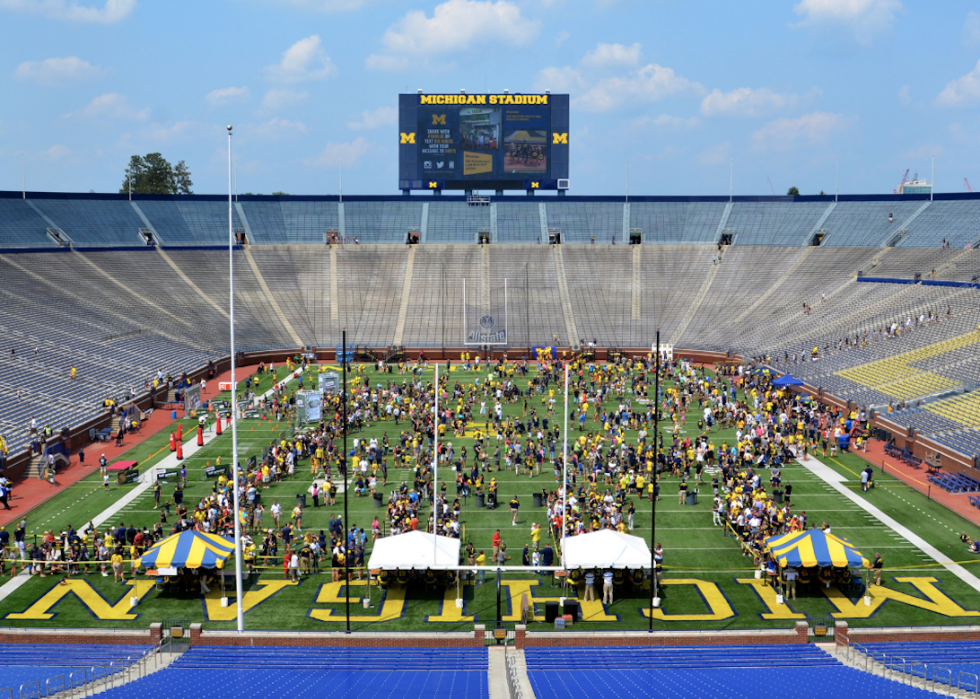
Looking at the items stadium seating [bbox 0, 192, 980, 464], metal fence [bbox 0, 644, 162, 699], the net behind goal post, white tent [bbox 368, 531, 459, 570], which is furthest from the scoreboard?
metal fence [bbox 0, 644, 162, 699]

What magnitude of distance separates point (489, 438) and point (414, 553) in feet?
49.9

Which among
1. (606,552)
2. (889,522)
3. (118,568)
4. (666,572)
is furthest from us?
(889,522)

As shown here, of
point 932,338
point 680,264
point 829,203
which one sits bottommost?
point 932,338

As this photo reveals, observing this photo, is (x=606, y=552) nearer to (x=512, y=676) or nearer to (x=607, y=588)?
(x=607, y=588)

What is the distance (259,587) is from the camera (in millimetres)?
20891

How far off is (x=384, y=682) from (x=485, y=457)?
55.5 feet

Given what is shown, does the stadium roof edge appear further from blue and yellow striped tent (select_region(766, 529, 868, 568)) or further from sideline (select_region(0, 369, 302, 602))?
blue and yellow striped tent (select_region(766, 529, 868, 568))

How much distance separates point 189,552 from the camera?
20047mm

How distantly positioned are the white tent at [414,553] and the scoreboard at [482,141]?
49738 mm

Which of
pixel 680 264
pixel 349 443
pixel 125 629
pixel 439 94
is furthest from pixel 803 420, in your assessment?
pixel 439 94

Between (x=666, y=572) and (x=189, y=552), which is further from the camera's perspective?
(x=666, y=572)

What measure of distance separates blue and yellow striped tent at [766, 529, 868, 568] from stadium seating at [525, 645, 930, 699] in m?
2.89

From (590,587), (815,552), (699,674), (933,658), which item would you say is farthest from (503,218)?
(699,674)

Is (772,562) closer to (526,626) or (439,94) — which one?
(526,626)
